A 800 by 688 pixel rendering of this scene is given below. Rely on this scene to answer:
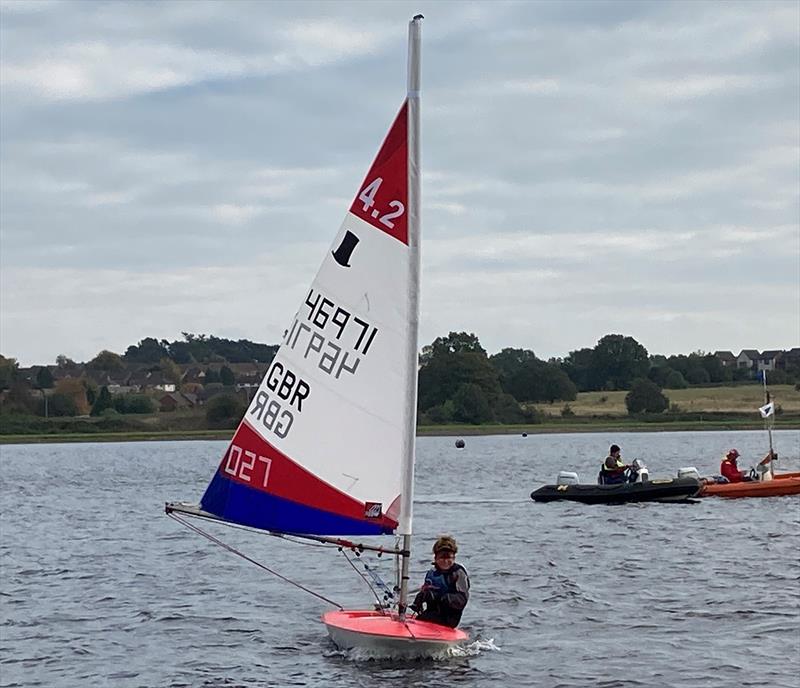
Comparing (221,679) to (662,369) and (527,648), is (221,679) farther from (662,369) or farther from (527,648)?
(662,369)

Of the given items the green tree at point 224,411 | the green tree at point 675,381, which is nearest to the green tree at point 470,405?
the green tree at point 224,411

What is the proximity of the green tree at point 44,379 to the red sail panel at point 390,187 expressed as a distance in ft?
516

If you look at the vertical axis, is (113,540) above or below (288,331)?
below

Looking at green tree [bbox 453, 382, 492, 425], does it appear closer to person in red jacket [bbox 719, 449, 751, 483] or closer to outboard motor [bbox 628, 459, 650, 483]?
person in red jacket [bbox 719, 449, 751, 483]

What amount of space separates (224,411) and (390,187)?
112 m

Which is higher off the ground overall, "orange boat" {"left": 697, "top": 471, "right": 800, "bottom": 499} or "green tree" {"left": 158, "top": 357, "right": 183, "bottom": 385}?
"green tree" {"left": 158, "top": 357, "right": 183, "bottom": 385}

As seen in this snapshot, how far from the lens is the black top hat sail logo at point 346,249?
51.6 feet

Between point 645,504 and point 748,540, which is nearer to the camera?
point 748,540

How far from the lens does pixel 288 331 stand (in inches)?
642

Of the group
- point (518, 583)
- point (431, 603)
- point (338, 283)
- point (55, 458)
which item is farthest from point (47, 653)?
point (55, 458)

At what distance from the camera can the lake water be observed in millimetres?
17531

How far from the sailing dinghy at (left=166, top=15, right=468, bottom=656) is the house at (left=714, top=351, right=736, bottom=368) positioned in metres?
151

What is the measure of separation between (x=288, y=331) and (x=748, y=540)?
18.8 metres

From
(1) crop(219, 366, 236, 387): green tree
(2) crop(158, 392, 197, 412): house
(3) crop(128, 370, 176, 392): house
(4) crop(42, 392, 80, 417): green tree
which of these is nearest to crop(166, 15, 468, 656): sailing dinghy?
(4) crop(42, 392, 80, 417): green tree
